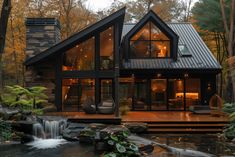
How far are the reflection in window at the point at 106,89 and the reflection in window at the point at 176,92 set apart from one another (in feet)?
12.8

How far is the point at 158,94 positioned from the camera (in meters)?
18.5

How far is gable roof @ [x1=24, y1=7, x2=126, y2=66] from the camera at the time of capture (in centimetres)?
1539

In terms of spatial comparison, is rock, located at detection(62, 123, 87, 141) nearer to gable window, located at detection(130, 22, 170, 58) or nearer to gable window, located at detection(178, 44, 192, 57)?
gable window, located at detection(130, 22, 170, 58)

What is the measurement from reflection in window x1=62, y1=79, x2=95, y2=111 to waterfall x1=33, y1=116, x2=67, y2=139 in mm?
4062

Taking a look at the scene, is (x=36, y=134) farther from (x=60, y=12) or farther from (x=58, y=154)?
(x=60, y=12)

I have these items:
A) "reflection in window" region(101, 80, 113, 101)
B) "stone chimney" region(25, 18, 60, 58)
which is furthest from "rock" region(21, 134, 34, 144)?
"stone chimney" region(25, 18, 60, 58)

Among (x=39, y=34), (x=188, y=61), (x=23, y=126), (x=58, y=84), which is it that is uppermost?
(x=39, y=34)

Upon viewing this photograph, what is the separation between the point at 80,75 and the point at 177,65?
18.9 feet

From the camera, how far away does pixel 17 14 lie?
25719mm

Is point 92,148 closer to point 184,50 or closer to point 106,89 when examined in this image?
point 106,89

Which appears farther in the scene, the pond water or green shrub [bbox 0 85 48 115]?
green shrub [bbox 0 85 48 115]

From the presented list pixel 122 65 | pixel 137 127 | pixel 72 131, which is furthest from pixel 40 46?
pixel 137 127

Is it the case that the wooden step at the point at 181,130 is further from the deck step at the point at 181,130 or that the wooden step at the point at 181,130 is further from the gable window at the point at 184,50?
the gable window at the point at 184,50

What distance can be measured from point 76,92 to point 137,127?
5125 millimetres
